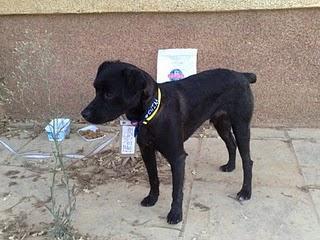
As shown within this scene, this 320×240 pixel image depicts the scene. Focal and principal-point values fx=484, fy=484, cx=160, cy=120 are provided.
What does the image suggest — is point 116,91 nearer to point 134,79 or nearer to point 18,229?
point 134,79

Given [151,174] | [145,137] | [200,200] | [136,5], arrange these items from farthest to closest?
[136,5], [200,200], [151,174], [145,137]

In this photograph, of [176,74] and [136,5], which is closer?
[136,5]

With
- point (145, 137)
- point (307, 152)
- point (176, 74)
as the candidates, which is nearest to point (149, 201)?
point (145, 137)

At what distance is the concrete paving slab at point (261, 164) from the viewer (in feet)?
13.5

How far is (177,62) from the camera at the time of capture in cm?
530

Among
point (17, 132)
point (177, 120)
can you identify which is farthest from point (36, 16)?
point (177, 120)

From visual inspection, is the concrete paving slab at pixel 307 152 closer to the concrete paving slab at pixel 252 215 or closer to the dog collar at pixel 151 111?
the concrete paving slab at pixel 252 215

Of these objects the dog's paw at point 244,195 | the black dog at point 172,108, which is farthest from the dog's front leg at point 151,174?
the dog's paw at point 244,195

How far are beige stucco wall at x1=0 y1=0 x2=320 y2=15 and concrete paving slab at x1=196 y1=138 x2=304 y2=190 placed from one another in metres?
1.40

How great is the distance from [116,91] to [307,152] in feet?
7.64

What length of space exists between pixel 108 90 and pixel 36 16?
9.00ft

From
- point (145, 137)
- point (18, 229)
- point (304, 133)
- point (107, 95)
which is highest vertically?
point (107, 95)

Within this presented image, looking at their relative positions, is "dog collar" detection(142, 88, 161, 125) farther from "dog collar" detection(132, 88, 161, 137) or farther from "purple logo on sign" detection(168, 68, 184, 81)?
"purple logo on sign" detection(168, 68, 184, 81)

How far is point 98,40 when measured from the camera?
543 centimetres
